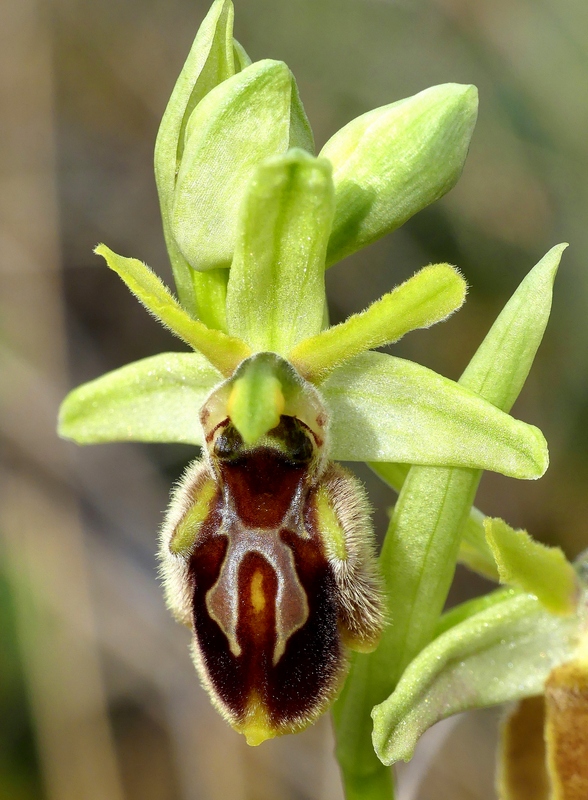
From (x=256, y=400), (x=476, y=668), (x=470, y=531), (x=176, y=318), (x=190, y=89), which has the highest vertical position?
(x=190, y=89)

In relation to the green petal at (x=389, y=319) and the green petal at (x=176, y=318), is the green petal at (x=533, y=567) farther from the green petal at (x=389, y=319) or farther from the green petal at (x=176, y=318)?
the green petal at (x=176, y=318)

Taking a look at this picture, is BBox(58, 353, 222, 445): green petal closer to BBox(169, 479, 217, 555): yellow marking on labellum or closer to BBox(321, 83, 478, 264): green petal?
BBox(169, 479, 217, 555): yellow marking on labellum

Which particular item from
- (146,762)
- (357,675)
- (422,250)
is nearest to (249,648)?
(357,675)

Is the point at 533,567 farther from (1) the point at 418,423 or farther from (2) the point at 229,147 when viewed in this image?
(2) the point at 229,147

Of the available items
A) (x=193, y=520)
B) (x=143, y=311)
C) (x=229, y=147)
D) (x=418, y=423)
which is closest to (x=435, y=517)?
(x=418, y=423)

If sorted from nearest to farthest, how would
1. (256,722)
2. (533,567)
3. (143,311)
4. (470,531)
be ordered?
(256,722) → (533,567) → (470,531) → (143,311)

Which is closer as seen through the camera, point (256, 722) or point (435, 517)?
point (256, 722)
